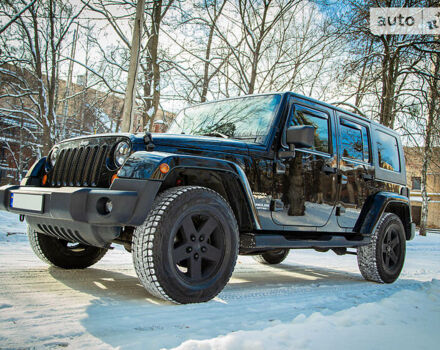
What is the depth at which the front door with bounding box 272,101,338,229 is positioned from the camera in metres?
3.90

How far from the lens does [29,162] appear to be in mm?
25031

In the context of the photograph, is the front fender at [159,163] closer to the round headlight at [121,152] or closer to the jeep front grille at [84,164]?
the round headlight at [121,152]

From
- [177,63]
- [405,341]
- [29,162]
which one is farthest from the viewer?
[29,162]

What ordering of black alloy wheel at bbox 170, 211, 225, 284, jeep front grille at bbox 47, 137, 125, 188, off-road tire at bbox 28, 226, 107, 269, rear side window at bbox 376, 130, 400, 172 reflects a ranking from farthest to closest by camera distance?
rear side window at bbox 376, 130, 400, 172 < off-road tire at bbox 28, 226, 107, 269 < jeep front grille at bbox 47, 137, 125, 188 < black alloy wheel at bbox 170, 211, 225, 284

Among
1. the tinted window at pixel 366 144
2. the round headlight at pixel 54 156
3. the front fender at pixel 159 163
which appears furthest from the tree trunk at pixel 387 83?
the round headlight at pixel 54 156

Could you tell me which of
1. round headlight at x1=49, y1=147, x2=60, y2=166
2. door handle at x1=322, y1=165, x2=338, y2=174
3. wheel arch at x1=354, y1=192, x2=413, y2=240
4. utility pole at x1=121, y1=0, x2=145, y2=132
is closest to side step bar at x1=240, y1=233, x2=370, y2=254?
wheel arch at x1=354, y1=192, x2=413, y2=240

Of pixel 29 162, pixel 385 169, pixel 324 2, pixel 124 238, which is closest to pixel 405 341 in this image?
pixel 124 238

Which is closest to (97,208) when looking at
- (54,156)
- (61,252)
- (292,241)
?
(54,156)

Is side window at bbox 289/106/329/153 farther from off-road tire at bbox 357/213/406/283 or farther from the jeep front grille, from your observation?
the jeep front grille

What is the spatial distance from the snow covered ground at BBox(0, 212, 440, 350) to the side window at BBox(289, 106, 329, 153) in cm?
156

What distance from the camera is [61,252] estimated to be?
4.18 meters

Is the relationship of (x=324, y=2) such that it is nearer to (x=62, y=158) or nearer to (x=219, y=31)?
(x=219, y=31)

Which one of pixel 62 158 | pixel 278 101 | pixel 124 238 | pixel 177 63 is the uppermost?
pixel 177 63

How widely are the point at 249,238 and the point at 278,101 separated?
1481mm
